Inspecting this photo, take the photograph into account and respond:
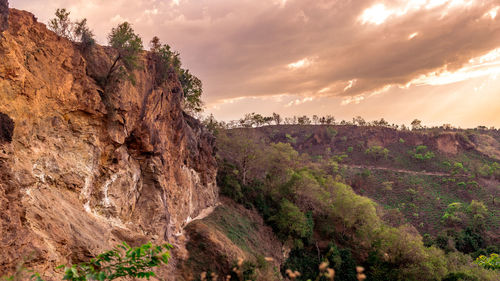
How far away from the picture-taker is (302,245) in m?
34.4

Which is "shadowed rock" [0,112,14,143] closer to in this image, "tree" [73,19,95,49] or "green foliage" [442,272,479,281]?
"tree" [73,19,95,49]

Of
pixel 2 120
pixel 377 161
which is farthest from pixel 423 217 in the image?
pixel 2 120

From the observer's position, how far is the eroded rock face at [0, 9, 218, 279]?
9.18 meters

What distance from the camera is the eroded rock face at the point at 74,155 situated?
361 inches

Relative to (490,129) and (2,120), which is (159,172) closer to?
(2,120)

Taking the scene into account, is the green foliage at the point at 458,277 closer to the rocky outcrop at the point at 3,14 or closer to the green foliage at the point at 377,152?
the rocky outcrop at the point at 3,14

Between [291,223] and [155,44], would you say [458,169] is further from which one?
[155,44]

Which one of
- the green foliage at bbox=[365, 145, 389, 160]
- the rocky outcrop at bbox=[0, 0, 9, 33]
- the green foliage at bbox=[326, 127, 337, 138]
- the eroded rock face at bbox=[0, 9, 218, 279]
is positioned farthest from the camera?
the green foliage at bbox=[326, 127, 337, 138]

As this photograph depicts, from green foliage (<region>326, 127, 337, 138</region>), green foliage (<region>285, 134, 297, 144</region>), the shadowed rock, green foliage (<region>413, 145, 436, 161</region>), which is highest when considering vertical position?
green foliage (<region>326, 127, 337, 138</region>)

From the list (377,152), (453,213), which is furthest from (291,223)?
(377,152)

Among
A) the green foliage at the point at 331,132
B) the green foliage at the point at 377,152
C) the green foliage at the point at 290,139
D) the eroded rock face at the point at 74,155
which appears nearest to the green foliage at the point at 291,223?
the eroded rock face at the point at 74,155

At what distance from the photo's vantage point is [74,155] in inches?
524

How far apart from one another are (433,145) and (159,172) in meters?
96.9

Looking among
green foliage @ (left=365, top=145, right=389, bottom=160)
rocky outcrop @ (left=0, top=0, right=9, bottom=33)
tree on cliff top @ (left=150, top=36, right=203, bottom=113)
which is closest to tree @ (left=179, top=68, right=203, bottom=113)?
tree on cliff top @ (left=150, top=36, right=203, bottom=113)
